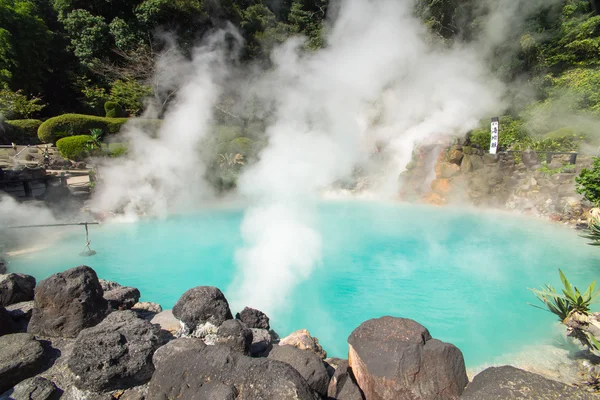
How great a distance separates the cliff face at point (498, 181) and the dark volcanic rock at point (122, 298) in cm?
1052

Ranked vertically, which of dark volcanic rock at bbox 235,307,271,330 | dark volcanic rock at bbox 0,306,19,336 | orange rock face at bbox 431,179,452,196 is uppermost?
orange rock face at bbox 431,179,452,196

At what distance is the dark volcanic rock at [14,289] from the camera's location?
4.64 meters

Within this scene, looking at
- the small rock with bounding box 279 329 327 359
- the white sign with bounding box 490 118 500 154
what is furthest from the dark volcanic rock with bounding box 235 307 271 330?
the white sign with bounding box 490 118 500 154

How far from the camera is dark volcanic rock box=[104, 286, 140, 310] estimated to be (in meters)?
4.72

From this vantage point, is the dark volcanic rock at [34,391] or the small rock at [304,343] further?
the small rock at [304,343]

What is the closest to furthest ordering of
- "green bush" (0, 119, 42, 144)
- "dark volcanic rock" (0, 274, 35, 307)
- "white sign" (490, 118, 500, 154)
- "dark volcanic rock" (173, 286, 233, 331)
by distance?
1. "dark volcanic rock" (173, 286, 233, 331)
2. "dark volcanic rock" (0, 274, 35, 307)
3. "white sign" (490, 118, 500, 154)
4. "green bush" (0, 119, 42, 144)

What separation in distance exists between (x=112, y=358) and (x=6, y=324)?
1.78m

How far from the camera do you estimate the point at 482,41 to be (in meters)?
18.4

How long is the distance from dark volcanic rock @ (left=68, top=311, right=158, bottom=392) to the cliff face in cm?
1062

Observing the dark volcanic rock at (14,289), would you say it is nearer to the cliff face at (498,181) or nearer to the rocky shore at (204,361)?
the rocky shore at (204,361)

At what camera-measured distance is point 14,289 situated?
4.71 m

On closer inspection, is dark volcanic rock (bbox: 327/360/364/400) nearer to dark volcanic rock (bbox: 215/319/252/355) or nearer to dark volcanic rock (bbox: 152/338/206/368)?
dark volcanic rock (bbox: 215/319/252/355)

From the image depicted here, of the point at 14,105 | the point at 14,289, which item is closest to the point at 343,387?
the point at 14,289

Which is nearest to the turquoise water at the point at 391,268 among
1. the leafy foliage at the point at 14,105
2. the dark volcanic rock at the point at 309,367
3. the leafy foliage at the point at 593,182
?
the leafy foliage at the point at 593,182
